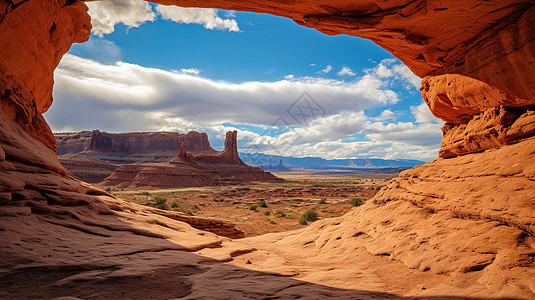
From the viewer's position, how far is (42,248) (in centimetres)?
480

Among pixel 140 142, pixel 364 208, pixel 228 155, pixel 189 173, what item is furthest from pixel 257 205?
pixel 140 142

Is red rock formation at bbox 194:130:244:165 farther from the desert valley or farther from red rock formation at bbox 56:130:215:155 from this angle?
the desert valley

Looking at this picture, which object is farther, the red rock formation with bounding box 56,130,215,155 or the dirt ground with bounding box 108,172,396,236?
the red rock formation with bounding box 56,130,215,155

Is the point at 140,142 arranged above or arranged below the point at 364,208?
above

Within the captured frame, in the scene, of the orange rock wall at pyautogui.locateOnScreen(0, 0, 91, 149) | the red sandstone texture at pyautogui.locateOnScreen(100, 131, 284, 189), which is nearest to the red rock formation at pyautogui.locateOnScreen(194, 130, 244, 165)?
the red sandstone texture at pyautogui.locateOnScreen(100, 131, 284, 189)

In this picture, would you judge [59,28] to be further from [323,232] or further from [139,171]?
[139,171]

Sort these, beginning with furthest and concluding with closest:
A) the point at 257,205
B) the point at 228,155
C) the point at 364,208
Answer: the point at 228,155 → the point at 257,205 → the point at 364,208

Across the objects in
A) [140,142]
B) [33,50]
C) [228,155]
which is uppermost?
[140,142]

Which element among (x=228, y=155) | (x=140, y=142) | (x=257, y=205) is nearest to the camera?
(x=257, y=205)

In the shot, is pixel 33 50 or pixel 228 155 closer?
pixel 33 50

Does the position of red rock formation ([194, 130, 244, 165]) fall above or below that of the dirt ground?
above

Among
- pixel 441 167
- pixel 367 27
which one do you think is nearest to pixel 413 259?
pixel 441 167

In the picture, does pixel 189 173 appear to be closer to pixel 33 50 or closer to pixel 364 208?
pixel 33 50

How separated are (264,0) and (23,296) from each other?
704 centimetres
